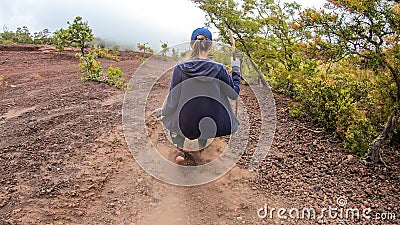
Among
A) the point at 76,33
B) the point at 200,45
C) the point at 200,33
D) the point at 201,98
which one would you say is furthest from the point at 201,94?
the point at 76,33

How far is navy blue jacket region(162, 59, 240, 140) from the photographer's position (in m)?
3.54

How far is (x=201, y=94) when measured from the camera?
3564 millimetres

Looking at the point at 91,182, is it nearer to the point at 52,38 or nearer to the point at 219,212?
the point at 219,212

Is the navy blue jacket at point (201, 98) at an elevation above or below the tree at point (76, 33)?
below

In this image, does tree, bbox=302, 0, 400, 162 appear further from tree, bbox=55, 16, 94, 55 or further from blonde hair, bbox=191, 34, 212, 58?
tree, bbox=55, 16, 94, 55

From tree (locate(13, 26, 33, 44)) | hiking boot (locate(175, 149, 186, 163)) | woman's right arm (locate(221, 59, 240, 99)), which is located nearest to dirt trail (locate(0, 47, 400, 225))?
hiking boot (locate(175, 149, 186, 163))

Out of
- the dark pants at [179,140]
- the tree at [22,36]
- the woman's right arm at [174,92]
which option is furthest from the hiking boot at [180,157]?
the tree at [22,36]

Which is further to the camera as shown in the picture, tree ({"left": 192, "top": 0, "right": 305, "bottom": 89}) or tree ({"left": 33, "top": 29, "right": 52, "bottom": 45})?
tree ({"left": 33, "top": 29, "right": 52, "bottom": 45})

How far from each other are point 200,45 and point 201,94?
0.50 metres

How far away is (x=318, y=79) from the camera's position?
521cm

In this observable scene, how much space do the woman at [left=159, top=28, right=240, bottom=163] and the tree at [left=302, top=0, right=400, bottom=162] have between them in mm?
1320

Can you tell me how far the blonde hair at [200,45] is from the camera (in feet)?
11.6

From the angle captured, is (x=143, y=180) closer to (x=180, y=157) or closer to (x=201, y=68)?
(x=180, y=157)

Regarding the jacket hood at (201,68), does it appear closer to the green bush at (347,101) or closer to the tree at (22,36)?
the green bush at (347,101)
